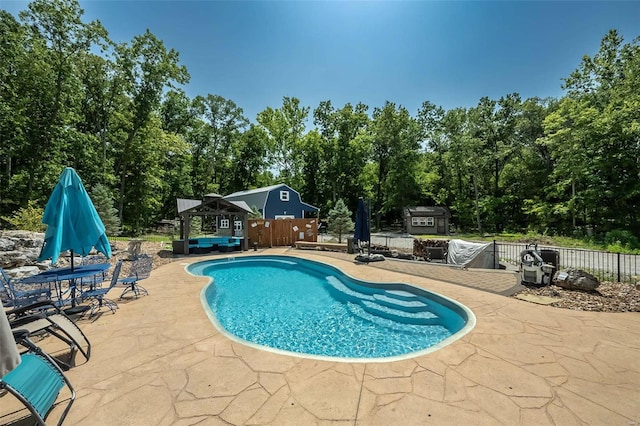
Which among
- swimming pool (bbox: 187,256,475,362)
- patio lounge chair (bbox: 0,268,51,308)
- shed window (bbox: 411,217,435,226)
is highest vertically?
shed window (bbox: 411,217,435,226)


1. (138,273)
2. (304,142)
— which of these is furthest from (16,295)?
(304,142)

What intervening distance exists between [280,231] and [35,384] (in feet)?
48.7

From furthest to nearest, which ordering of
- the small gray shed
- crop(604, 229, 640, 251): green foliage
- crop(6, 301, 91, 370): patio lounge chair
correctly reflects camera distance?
1. the small gray shed
2. crop(604, 229, 640, 251): green foliage
3. crop(6, 301, 91, 370): patio lounge chair

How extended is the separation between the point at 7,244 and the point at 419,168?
33.5 meters

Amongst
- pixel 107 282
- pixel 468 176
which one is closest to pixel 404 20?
pixel 107 282

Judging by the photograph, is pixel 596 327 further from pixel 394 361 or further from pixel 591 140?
pixel 591 140

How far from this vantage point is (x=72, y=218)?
5.00 metres

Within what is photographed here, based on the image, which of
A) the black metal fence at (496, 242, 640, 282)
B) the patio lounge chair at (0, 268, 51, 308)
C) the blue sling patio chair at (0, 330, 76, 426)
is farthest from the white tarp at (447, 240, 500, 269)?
the patio lounge chair at (0, 268, 51, 308)

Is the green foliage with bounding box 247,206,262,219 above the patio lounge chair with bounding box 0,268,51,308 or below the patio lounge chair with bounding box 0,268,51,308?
above

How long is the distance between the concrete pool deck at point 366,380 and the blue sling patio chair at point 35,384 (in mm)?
430

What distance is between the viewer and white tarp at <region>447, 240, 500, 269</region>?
956 cm

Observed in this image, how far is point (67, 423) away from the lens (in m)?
2.38

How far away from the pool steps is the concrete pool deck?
1564mm

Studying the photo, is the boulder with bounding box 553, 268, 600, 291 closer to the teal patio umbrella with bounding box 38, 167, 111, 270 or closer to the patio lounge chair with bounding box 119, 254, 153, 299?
the patio lounge chair with bounding box 119, 254, 153, 299
